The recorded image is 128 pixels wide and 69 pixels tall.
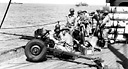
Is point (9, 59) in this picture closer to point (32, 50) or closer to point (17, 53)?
point (17, 53)

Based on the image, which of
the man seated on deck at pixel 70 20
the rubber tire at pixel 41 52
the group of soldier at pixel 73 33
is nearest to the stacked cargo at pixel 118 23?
the group of soldier at pixel 73 33

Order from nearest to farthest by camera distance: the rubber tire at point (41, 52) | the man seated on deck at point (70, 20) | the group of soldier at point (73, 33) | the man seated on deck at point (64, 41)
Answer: the rubber tire at point (41, 52)
the man seated on deck at point (64, 41)
the group of soldier at point (73, 33)
the man seated on deck at point (70, 20)

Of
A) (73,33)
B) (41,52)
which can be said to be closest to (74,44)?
(73,33)

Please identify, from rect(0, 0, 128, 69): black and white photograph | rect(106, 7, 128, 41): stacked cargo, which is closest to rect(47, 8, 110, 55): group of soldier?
rect(0, 0, 128, 69): black and white photograph

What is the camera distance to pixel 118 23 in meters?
10.6

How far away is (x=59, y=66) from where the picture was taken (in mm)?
6668

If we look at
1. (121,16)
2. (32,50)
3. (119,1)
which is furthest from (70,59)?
(119,1)

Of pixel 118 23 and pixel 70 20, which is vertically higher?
pixel 70 20

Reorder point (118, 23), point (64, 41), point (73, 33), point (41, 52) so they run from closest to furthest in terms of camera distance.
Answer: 1. point (41, 52)
2. point (64, 41)
3. point (73, 33)
4. point (118, 23)

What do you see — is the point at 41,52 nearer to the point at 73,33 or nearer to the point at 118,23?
the point at 73,33

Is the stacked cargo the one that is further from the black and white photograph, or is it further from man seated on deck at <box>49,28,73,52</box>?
man seated on deck at <box>49,28,73,52</box>

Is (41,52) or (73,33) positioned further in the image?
(73,33)

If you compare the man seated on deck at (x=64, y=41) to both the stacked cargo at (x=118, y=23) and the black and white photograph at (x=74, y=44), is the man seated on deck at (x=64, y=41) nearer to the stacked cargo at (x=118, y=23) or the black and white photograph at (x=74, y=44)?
the black and white photograph at (x=74, y=44)

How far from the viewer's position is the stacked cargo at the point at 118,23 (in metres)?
10.6
